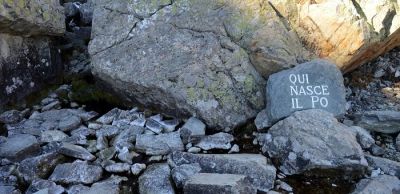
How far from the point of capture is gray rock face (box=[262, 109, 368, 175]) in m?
4.21

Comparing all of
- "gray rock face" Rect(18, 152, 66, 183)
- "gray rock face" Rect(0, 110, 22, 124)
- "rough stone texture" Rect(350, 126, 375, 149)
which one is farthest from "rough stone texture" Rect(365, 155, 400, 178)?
"gray rock face" Rect(0, 110, 22, 124)

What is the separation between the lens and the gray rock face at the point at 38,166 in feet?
13.9

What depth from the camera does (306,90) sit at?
5.01 metres

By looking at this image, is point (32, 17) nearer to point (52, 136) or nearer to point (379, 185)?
point (52, 136)

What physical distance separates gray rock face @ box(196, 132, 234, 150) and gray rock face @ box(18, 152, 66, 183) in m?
1.48

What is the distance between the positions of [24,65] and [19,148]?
1523 mm

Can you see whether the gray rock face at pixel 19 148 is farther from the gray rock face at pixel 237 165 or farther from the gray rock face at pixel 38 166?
the gray rock face at pixel 237 165

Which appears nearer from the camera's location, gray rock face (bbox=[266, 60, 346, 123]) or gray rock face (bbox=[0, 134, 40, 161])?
gray rock face (bbox=[0, 134, 40, 161])

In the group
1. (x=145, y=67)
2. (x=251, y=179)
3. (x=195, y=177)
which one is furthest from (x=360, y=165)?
(x=145, y=67)

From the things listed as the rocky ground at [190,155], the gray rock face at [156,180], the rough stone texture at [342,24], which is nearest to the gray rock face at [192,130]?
the rocky ground at [190,155]

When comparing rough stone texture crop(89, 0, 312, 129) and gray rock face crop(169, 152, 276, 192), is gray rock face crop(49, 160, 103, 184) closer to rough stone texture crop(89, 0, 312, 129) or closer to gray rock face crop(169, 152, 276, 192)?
gray rock face crop(169, 152, 276, 192)

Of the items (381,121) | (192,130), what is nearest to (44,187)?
(192,130)

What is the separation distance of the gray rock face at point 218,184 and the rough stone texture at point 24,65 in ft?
9.86

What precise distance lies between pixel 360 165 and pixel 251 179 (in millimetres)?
1052
